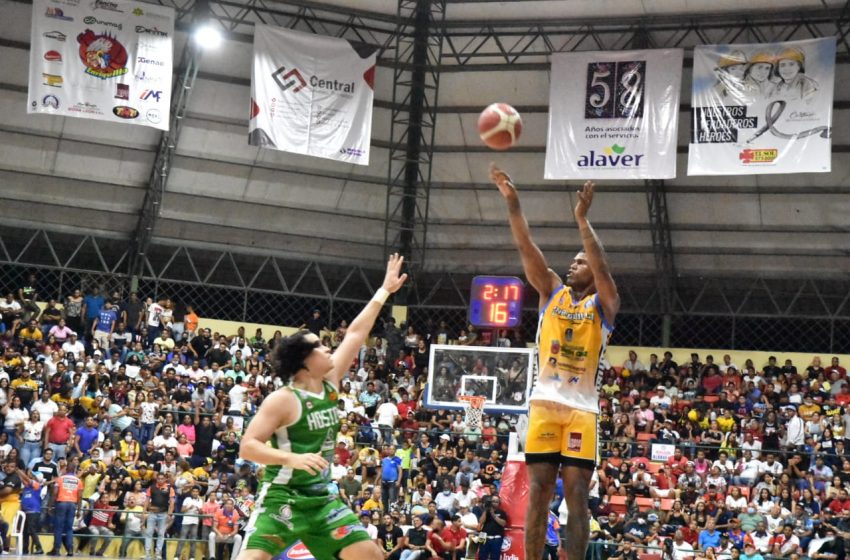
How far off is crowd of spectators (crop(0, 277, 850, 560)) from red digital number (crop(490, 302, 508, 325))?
9.54ft

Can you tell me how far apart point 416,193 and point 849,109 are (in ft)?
40.5

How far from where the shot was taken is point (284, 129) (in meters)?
30.0

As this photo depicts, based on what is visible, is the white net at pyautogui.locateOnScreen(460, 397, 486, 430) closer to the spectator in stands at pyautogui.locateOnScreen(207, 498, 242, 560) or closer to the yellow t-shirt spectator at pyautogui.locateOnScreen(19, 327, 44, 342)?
the spectator in stands at pyautogui.locateOnScreen(207, 498, 242, 560)

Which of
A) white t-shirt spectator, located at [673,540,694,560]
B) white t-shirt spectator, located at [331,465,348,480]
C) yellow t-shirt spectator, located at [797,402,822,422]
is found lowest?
white t-shirt spectator, located at [673,540,694,560]

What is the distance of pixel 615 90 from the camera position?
29.3 metres

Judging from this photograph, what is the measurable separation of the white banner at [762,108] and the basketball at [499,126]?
19509 mm

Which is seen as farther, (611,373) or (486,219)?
(486,219)

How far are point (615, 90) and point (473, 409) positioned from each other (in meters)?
9.08

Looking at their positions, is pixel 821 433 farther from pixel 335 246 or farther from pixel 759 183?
pixel 335 246

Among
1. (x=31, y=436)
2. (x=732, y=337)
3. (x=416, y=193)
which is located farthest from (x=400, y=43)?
(x=31, y=436)

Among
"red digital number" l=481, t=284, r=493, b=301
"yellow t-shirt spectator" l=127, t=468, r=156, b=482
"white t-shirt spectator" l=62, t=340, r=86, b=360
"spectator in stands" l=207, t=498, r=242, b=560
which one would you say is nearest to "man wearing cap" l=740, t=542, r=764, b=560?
"red digital number" l=481, t=284, r=493, b=301

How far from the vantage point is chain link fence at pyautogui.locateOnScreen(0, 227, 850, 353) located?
111ft

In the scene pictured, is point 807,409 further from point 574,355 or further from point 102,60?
point 574,355

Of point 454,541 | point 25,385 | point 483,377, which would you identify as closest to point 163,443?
point 25,385
